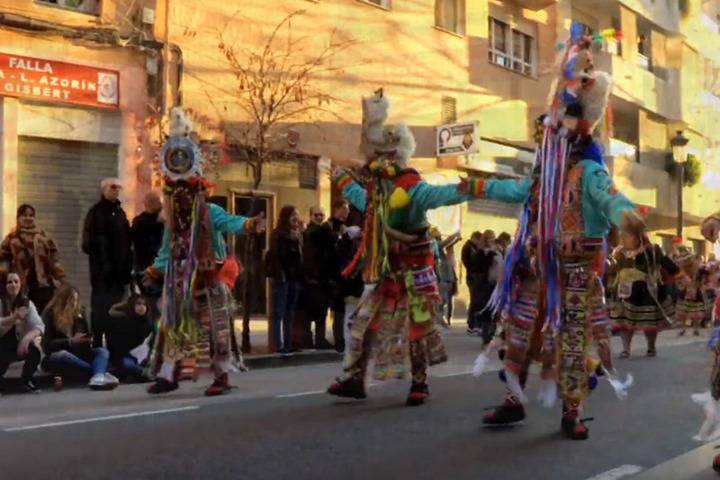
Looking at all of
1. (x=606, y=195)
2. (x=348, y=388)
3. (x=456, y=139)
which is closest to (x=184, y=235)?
(x=348, y=388)

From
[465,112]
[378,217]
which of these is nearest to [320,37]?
[465,112]

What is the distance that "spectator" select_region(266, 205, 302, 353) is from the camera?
13.0m

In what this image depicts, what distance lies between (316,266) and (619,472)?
8.04 m

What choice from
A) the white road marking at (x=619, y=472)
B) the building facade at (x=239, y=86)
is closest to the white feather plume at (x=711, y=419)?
the white road marking at (x=619, y=472)

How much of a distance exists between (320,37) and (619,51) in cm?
1480

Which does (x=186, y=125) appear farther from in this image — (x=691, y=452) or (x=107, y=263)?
(x=691, y=452)

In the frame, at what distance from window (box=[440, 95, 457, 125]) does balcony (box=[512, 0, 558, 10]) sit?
14.3 feet

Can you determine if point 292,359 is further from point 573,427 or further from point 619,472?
point 619,472

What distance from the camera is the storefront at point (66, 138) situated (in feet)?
47.5

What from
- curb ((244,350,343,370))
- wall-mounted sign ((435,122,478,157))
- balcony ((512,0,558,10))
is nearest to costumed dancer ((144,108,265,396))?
curb ((244,350,343,370))

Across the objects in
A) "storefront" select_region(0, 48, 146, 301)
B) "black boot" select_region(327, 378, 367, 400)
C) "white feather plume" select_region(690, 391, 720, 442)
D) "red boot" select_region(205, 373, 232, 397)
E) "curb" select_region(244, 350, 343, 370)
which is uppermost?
"storefront" select_region(0, 48, 146, 301)

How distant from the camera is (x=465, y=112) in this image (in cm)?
2267

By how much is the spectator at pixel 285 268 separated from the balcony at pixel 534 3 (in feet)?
45.8

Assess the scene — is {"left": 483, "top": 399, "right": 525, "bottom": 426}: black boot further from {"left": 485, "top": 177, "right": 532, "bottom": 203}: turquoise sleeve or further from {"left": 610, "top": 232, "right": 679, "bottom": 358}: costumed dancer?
{"left": 610, "top": 232, "right": 679, "bottom": 358}: costumed dancer
